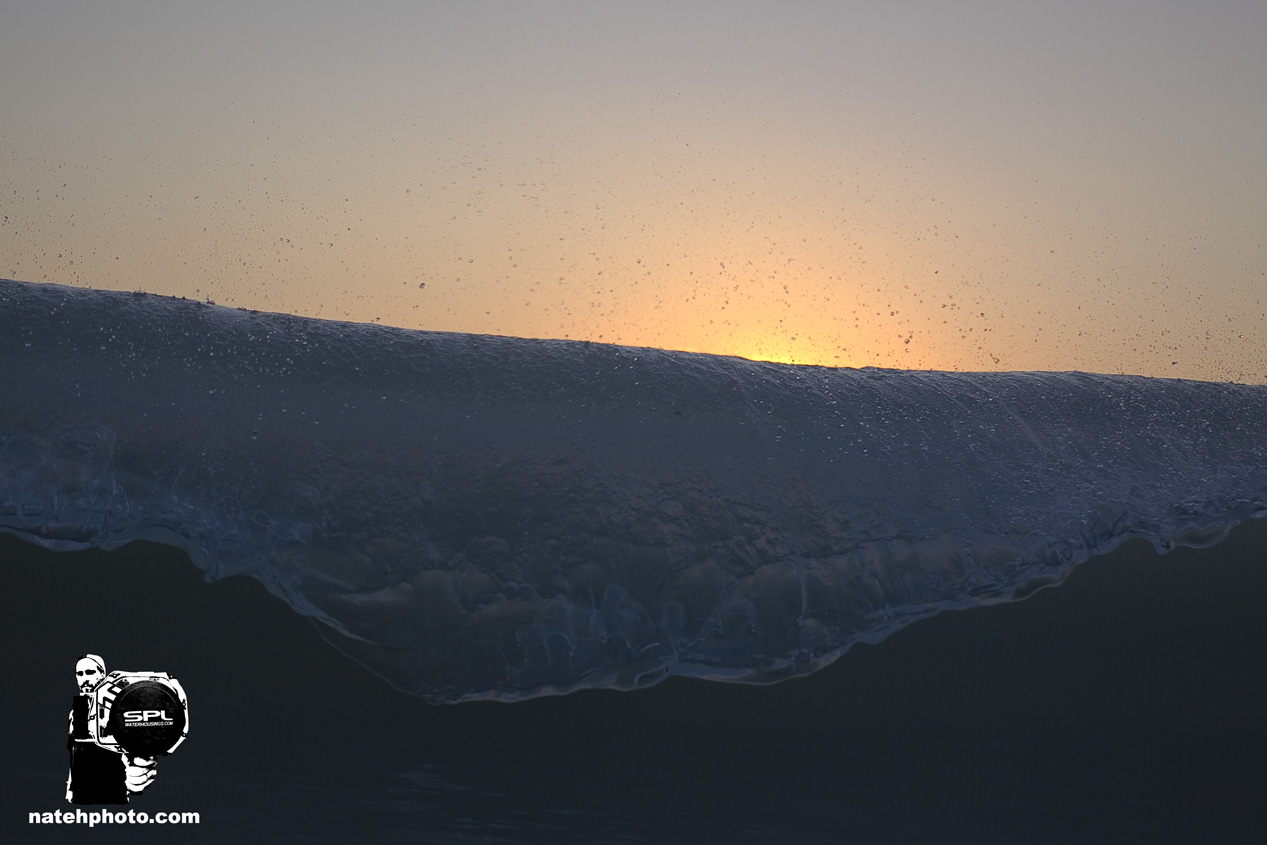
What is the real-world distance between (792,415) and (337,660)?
1.33m

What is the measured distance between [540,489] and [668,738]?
0.61m

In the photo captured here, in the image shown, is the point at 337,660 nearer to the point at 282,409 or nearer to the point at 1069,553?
the point at 282,409

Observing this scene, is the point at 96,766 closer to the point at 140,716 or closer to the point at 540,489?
the point at 140,716

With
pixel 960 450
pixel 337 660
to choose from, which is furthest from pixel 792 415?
pixel 337 660

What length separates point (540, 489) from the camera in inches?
91.7

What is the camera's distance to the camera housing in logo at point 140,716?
5.66 feet

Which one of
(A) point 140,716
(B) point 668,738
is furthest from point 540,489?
(A) point 140,716

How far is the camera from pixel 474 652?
81.1 inches

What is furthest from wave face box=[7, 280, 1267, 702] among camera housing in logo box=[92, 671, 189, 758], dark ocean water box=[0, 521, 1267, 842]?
camera housing in logo box=[92, 671, 189, 758]

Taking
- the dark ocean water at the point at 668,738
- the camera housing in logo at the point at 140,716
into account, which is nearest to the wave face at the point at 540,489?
the dark ocean water at the point at 668,738

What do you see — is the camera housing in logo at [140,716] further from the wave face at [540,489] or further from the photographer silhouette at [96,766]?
the wave face at [540,489]

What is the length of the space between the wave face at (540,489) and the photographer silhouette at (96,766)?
0.40 meters

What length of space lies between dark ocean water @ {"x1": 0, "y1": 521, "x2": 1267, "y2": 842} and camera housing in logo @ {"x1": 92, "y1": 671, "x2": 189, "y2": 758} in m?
0.05

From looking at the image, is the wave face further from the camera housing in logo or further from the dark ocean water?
the camera housing in logo
